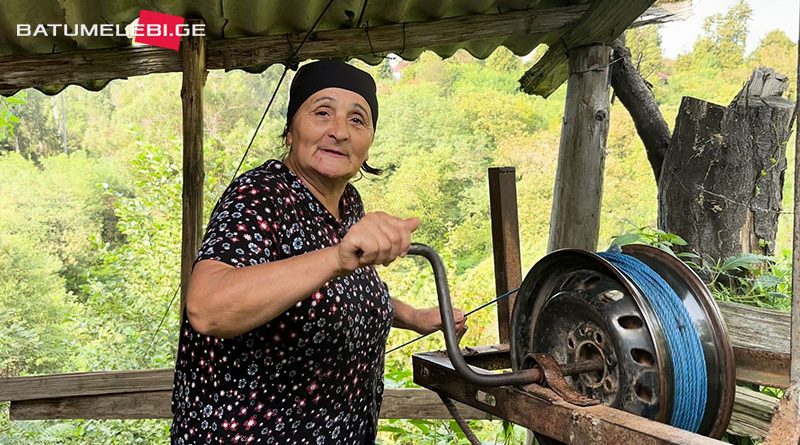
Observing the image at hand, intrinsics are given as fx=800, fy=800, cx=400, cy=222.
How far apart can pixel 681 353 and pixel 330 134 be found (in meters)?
1.07

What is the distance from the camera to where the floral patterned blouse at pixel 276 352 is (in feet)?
6.38

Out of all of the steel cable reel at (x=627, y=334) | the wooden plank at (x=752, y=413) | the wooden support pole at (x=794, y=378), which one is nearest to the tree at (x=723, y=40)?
the wooden plank at (x=752, y=413)

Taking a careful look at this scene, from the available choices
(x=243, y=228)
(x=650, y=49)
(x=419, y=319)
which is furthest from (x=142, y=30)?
(x=650, y=49)

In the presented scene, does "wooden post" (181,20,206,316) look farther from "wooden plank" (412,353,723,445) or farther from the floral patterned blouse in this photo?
"wooden plank" (412,353,723,445)

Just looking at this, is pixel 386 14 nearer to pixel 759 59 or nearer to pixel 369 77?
pixel 369 77

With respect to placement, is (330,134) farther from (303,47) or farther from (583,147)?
(583,147)

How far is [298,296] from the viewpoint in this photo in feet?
5.38

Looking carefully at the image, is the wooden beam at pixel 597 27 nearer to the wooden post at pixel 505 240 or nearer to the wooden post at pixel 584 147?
the wooden post at pixel 584 147

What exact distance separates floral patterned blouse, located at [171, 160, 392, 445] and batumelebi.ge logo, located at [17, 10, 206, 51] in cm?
191

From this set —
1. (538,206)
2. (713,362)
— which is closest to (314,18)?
(713,362)

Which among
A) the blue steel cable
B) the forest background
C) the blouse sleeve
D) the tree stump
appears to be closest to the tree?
the forest background

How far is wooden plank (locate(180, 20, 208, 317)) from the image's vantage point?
3.84 metres

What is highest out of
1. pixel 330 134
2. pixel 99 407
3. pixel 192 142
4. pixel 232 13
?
pixel 232 13

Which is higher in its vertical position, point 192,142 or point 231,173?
point 231,173
